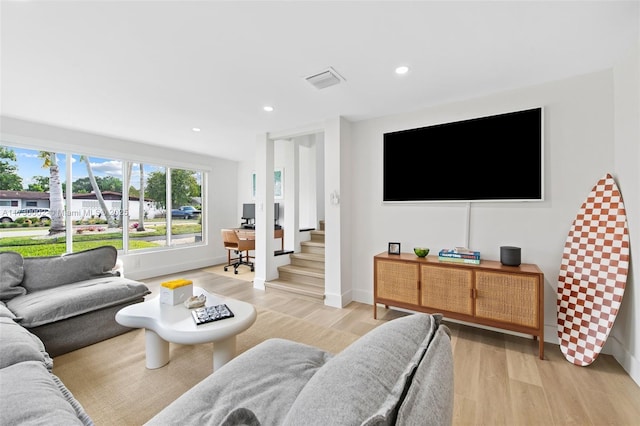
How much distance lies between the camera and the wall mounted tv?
2502mm

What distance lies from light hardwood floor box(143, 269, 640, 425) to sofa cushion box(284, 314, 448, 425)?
1.15m

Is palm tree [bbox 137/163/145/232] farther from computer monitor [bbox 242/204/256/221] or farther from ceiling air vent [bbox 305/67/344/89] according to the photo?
ceiling air vent [bbox 305/67/344/89]

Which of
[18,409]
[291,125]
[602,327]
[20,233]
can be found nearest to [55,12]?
[18,409]

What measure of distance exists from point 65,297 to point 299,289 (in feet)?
7.93

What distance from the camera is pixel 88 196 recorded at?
4.18 metres

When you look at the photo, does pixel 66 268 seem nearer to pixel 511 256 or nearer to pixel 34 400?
pixel 34 400

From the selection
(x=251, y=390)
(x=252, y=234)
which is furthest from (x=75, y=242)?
(x=251, y=390)

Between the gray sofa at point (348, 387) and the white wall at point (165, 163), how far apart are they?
4.37 metres

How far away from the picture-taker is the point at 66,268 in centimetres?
283

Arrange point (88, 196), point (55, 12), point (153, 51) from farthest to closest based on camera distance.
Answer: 1. point (88, 196)
2. point (153, 51)
3. point (55, 12)

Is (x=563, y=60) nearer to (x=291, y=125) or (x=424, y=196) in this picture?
(x=424, y=196)

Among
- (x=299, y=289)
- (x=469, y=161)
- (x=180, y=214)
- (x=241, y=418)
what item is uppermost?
(x=469, y=161)

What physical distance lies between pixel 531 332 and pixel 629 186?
1.34m

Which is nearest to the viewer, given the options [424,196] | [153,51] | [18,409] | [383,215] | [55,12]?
[18,409]
